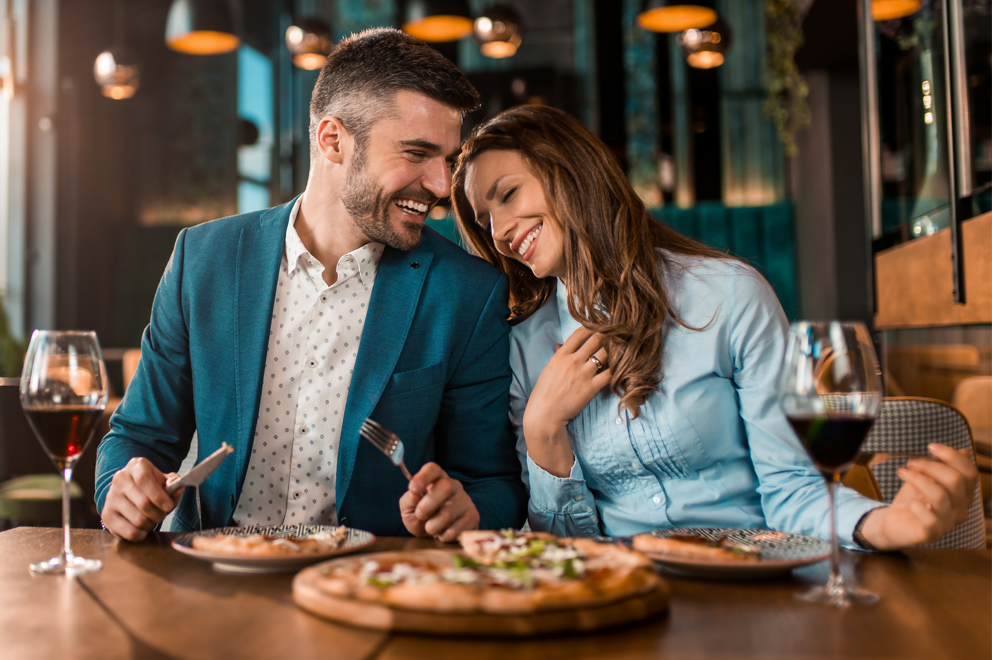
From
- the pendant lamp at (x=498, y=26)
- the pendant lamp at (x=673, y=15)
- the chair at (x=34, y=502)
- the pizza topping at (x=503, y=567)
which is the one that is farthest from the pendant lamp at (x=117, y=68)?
the pizza topping at (x=503, y=567)

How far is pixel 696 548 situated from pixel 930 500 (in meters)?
0.27

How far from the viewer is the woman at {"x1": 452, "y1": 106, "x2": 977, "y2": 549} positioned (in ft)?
4.32

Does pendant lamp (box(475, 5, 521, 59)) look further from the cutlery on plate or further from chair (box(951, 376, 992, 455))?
the cutlery on plate

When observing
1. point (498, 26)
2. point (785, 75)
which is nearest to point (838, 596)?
point (498, 26)

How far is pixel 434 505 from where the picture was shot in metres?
1.06

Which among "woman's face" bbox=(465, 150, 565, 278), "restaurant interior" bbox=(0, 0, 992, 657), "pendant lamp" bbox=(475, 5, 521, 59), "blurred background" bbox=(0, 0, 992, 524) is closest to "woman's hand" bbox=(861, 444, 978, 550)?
"woman's face" bbox=(465, 150, 565, 278)

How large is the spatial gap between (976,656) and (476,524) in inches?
25.3

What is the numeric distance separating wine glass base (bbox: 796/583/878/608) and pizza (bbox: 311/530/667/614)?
158 mm

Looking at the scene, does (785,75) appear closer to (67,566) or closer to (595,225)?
(595,225)

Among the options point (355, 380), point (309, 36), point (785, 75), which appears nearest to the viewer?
point (355, 380)

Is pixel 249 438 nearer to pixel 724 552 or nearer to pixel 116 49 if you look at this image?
pixel 724 552

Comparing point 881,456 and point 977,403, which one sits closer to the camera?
point 881,456

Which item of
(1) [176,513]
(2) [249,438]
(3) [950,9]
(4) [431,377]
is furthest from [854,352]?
(3) [950,9]

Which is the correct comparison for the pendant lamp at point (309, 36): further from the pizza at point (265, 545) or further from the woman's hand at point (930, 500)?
the woman's hand at point (930, 500)
